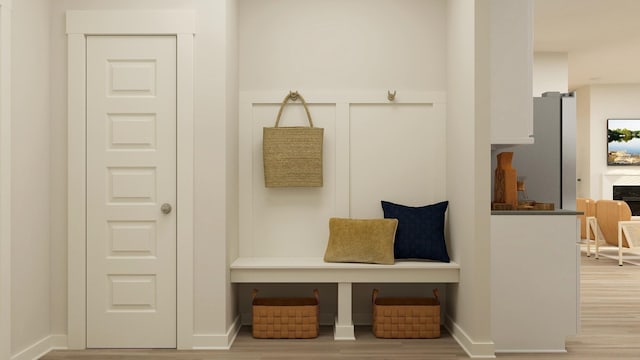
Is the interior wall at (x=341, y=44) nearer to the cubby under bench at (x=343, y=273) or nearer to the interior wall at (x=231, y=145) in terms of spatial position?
the interior wall at (x=231, y=145)

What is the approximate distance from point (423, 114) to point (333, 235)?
114cm

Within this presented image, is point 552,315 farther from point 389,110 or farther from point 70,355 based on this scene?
point 70,355

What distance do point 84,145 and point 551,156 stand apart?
11.7 feet

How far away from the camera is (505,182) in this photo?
146 inches

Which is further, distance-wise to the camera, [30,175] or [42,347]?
[42,347]

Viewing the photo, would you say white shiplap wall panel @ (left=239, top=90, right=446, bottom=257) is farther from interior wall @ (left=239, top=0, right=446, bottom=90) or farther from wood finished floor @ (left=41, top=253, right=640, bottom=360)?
wood finished floor @ (left=41, top=253, right=640, bottom=360)

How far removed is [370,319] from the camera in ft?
13.3

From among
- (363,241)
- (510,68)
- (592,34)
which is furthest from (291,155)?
(592,34)

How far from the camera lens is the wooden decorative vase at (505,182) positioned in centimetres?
368

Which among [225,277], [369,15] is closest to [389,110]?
[369,15]

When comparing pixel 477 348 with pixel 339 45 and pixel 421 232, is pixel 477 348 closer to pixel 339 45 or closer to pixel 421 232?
pixel 421 232

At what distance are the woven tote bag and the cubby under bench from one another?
0.62 m

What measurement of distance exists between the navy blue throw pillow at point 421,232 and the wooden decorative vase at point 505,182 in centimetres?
37

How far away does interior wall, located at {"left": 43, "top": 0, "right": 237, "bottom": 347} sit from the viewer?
3.47 meters
